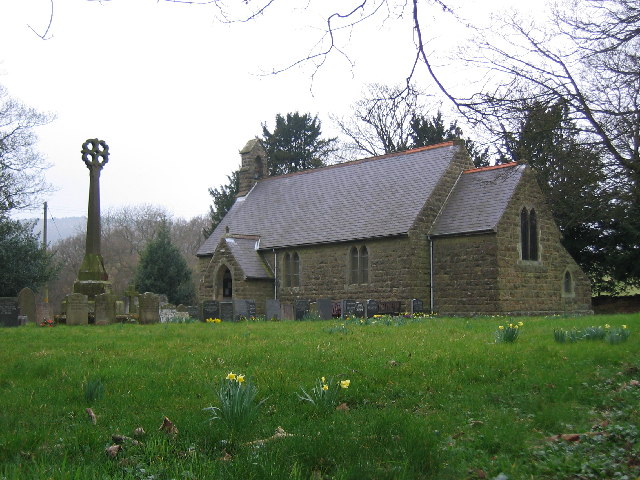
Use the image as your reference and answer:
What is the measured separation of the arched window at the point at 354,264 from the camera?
2727cm

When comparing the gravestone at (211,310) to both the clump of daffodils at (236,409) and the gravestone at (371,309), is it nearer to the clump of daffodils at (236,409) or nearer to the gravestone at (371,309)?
the gravestone at (371,309)

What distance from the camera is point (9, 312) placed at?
19516 millimetres

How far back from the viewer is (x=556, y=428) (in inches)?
247

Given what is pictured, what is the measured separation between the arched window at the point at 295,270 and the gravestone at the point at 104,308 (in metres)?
11.4

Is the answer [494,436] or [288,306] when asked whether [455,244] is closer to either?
[288,306]

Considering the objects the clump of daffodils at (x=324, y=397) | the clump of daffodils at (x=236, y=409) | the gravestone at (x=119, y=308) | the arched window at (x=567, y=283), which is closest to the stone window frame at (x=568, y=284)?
the arched window at (x=567, y=283)

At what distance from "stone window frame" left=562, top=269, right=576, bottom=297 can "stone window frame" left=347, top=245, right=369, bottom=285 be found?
25.5 feet

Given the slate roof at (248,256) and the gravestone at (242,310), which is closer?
the gravestone at (242,310)

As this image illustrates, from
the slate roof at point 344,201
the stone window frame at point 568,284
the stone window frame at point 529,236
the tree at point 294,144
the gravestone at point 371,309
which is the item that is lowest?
the gravestone at point 371,309

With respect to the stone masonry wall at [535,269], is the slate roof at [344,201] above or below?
above

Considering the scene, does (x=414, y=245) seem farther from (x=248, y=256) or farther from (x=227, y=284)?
(x=227, y=284)

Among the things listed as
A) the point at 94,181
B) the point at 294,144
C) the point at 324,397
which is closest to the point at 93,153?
the point at 94,181

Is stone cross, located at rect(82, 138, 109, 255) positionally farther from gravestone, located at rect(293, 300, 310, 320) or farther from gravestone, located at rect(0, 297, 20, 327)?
gravestone, located at rect(293, 300, 310, 320)

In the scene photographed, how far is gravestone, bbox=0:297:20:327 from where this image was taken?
1941 cm
